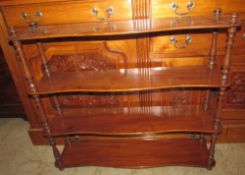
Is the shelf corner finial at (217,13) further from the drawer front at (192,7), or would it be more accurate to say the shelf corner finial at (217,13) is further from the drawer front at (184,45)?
the drawer front at (184,45)

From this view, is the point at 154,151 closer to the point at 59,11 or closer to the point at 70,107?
the point at 70,107

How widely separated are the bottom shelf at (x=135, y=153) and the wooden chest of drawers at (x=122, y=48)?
339 mm

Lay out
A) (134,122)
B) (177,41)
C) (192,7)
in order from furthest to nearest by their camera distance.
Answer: (134,122) < (177,41) < (192,7)

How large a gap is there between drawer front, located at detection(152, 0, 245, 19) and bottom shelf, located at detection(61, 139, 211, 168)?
1023 millimetres

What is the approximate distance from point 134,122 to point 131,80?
350mm

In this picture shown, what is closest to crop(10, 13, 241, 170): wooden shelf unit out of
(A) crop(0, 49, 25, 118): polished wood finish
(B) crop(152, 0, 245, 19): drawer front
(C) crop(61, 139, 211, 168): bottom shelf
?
(C) crop(61, 139, 211, 168): bottom shelf

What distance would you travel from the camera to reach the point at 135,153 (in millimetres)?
1726

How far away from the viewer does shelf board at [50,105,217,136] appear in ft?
4.93

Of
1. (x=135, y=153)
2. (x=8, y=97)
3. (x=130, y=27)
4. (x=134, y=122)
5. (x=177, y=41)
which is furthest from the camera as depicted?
(x=8, y=97)

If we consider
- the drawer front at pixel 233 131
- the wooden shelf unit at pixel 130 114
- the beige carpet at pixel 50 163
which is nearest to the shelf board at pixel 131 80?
the wooden shelf unit at pixel 130 114

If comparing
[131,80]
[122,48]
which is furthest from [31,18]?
[131,80]

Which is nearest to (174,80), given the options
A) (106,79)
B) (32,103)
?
(106,79)

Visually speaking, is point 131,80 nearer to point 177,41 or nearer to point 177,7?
point 177,41

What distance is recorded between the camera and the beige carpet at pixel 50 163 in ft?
5.39
